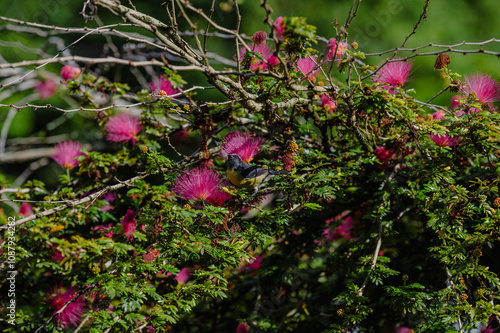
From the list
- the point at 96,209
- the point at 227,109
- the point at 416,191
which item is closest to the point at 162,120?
the point at 227,109

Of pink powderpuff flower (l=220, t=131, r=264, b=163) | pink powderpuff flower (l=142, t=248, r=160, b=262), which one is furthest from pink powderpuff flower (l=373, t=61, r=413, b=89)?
pink powderpuff flower (l=142, t=248, r=160, b=262)

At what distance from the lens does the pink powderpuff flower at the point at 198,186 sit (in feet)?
4.61

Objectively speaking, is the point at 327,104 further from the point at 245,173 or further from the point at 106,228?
the point at 106,228

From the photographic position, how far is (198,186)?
1404 mm

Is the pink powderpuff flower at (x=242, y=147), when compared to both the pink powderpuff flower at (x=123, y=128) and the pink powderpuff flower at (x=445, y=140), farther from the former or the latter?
the pink powderpuff flower at (x=445, y=140)

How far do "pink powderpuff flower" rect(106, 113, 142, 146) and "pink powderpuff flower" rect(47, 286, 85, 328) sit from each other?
2.16 ft

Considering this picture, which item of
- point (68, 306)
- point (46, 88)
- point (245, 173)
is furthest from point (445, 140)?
point (46, 88)

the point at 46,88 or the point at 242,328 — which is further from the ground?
the point at 46,88

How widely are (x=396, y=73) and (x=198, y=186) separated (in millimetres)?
888

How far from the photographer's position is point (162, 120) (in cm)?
210

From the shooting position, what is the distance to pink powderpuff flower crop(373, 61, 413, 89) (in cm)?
167

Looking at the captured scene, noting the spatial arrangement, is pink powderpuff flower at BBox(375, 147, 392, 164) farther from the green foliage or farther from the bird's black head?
the bird's black head

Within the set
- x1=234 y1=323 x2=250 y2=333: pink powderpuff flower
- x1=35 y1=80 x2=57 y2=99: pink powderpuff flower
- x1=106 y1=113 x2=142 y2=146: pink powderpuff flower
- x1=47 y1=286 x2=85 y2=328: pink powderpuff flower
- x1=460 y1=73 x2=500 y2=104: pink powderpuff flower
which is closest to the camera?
x1=47 y1=286 x2=85 y2=328: pink powderpuff flower

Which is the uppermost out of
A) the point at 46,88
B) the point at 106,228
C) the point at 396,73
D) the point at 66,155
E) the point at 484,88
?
the point at 46,88
